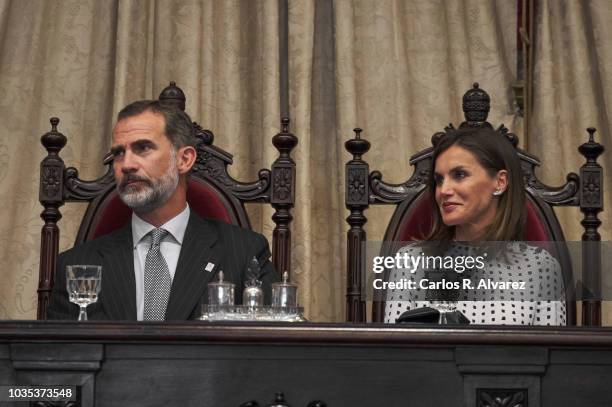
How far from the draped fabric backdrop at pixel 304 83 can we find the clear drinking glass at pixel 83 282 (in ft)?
5.82

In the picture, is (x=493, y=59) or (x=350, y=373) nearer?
(x=350, y=373)

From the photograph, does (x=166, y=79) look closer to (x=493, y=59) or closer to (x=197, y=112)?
(x=197, y=112)

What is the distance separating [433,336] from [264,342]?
1.02ft

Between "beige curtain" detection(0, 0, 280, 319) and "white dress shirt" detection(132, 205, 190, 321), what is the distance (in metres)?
1.01

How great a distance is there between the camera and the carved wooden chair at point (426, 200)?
134 inches

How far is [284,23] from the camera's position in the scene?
441 centimetres

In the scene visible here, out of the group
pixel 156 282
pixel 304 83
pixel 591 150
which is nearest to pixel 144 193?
pixel 156 282

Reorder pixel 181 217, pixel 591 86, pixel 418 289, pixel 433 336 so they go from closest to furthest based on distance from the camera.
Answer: pixel 433 336, pixel 418 289, pixel 181 217, pixel 591 86

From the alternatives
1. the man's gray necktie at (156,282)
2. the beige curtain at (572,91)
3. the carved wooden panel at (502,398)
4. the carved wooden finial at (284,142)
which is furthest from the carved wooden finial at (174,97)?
the carved wooden panel at (502,398)

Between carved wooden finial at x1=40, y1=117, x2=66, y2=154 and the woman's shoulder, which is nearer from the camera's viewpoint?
the woman's shoulder

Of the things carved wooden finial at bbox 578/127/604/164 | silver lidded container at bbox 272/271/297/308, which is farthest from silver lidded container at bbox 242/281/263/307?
carved wooden finial at bbox 578/127/604/164

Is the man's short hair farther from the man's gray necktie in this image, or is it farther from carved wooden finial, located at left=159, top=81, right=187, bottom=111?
the man's gray necktie


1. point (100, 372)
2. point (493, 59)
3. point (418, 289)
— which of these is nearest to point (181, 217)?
point (418, 289)

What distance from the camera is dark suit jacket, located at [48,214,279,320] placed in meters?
3.03
